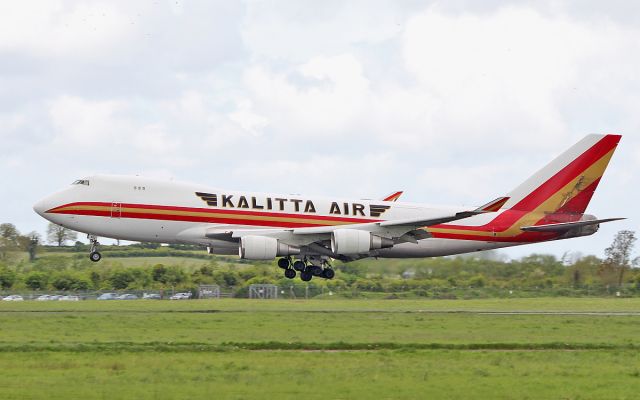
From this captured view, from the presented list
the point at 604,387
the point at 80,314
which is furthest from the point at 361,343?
the point at 80,314

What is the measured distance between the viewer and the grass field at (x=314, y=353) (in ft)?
64.0

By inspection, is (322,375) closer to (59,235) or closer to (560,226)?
(560,226)

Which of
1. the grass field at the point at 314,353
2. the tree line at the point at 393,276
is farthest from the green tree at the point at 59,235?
the grass field at the point at 314,353

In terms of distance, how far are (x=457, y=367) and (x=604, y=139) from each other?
31.5 m

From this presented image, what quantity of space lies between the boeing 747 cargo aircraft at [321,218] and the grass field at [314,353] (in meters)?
4.35

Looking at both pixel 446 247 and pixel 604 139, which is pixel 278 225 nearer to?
pixel 446 247

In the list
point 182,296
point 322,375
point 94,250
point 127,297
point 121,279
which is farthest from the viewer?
point 121,279

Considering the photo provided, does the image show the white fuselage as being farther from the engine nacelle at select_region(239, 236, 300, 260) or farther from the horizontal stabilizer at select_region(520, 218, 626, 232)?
the horizontal stabilizer at select_region(520, 218, 626, 232)

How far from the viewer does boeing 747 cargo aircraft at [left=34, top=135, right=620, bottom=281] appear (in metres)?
44.6

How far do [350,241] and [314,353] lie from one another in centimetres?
1989

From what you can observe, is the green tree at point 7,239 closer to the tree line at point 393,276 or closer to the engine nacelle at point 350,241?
the tree line at point 393,276

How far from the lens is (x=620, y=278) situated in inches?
2277

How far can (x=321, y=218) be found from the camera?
156ft

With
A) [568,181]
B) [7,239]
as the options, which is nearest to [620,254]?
[568,181]
